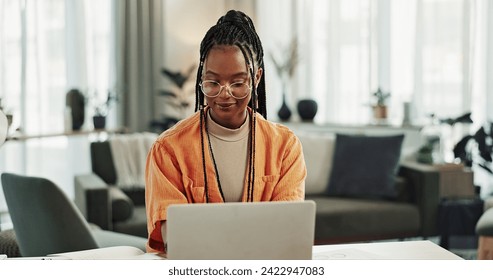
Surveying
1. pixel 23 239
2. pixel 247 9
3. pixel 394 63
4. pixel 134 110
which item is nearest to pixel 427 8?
pixel 394 63

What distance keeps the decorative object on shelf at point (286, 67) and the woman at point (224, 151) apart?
3.41 m

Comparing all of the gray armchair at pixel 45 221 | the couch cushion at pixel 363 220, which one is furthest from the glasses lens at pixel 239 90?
the couch cushion at pixel 363 220

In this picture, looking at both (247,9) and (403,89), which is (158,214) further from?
(247,9)

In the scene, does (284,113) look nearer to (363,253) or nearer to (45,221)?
(45,221)

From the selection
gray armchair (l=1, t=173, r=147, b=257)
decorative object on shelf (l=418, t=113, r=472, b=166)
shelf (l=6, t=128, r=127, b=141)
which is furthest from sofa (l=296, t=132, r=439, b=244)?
shelf (l=6, t=128, r=127, b=141)

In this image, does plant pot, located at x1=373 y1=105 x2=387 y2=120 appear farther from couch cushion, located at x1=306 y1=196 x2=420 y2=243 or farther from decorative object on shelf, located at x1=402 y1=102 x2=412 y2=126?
couch cushion, located at x1=306 y1=196 x2=420 y2=243

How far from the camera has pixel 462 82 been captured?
4645mm

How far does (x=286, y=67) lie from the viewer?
17.2 ft

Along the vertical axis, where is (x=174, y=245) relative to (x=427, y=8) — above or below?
below

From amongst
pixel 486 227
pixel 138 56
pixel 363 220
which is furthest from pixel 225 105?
pixel 138 56

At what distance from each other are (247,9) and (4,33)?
6.74 ft

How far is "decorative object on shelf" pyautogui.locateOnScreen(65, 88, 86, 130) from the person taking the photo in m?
4.34

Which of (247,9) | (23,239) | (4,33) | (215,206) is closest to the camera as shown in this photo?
(215,206)

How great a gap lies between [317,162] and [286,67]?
1757 millimetres
